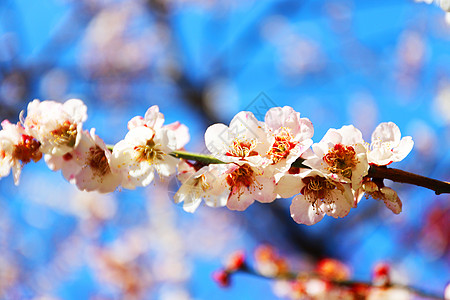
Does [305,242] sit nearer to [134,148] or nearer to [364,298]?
[364,298]

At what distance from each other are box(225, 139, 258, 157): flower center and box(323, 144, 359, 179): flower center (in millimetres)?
190

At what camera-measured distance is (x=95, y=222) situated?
6.45 m

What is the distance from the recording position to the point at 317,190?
41.8 inches

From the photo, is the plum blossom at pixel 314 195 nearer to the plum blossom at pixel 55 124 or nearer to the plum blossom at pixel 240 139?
the plum blossom at pixel 240 139

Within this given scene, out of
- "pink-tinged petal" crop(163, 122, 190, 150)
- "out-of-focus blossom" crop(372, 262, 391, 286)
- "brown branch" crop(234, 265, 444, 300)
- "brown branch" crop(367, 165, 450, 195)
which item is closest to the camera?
"brown branch" crop(367, 165, 450, 195)

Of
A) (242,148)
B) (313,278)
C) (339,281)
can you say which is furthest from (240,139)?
(313,278)

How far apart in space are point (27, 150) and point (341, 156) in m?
0.90

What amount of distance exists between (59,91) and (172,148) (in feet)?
16.3

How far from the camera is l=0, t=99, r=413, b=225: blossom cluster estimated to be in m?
0.98

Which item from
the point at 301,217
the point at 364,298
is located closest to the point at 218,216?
the point at 364,298

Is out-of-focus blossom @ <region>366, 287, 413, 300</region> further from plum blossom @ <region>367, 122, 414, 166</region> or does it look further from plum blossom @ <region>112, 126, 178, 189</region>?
plum blossom @ <region>112, 126, 178, 189</region>

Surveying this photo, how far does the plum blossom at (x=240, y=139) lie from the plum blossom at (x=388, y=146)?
0.27 m

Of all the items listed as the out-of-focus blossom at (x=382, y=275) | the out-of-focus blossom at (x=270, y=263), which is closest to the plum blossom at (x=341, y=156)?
the out-of-focus blossom at (x=382, y=275)

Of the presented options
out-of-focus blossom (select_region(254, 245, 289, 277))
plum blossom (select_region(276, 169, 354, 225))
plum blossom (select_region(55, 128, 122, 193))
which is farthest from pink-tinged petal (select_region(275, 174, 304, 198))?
out-of-focus blossom (select_region(254, 245, 289, 277))
